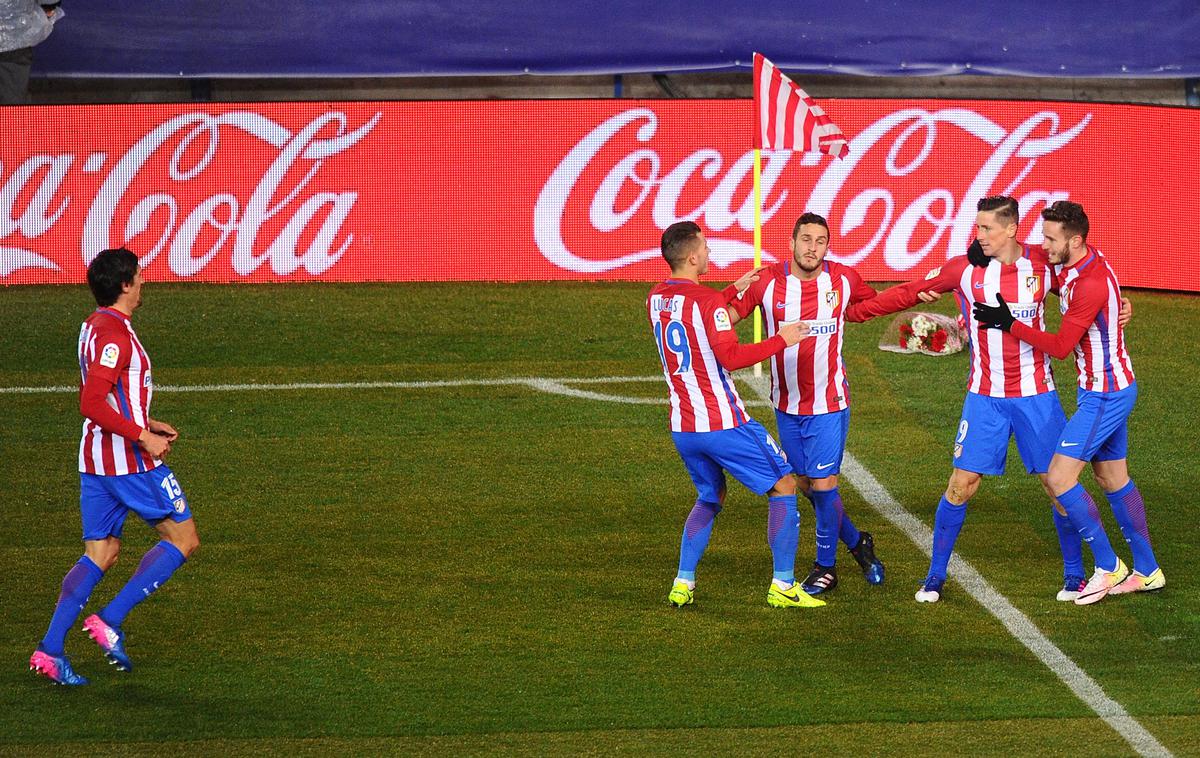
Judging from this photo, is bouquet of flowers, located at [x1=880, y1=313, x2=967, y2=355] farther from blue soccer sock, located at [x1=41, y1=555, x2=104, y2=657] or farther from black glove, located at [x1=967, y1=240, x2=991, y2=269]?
blue soccer sock, located at [x1=41, y1=555, x2=104, y2=657]

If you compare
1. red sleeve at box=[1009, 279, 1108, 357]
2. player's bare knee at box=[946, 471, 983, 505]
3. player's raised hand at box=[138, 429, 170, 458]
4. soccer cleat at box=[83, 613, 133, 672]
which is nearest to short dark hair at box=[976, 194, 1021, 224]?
red sleeve at box=[1009, 279, 1108, 357]

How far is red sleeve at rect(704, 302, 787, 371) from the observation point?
7.57 metres

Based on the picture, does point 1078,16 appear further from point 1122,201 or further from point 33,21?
point 33,21

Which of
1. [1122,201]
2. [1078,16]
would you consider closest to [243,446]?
[1122,201]

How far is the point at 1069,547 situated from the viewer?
8.33 metres

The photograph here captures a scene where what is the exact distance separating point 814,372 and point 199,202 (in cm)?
1091

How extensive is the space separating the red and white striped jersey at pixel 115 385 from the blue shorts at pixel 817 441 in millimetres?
3225

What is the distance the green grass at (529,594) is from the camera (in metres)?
6.71

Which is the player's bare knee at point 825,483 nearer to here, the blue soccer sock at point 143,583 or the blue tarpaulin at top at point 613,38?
the blue soccer sock at point 143,583

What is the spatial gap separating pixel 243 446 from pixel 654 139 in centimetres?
750

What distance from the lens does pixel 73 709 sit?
22.6ft

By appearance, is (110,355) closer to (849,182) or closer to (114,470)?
(114,470)

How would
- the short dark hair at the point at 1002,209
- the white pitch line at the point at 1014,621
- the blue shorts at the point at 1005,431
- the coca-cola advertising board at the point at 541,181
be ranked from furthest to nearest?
the coca-cola advertising board at the point at 541,181 → the blue shorts at the point at 1005,431 → the short dark hair at the point at 1002,209 → the white pitch line at the point at 1014,621

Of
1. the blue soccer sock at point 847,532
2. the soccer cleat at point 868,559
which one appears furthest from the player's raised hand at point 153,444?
the soccer cleat at point 868,559
